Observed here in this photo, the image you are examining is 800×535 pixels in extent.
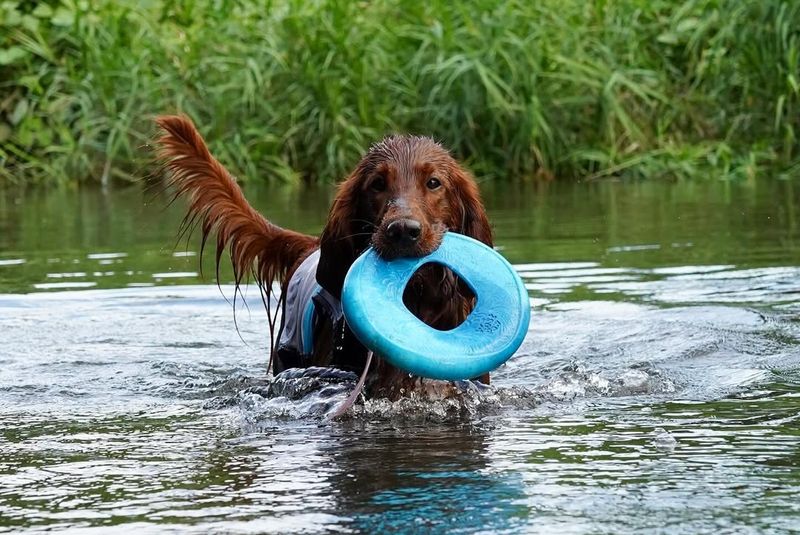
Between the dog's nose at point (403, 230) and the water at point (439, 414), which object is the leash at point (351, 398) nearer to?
the water at point (439, 414)

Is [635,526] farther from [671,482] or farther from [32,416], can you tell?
[32,416]

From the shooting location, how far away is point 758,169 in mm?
13969

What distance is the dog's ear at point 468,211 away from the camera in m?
5.24

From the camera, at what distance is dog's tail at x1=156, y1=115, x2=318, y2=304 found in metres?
5.89

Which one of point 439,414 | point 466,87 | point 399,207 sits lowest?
point 439,414

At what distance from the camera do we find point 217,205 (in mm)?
5953

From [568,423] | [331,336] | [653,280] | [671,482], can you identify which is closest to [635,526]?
[671,482]

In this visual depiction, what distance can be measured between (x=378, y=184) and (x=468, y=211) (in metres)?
0.38

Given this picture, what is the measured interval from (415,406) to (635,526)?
5.73 feet

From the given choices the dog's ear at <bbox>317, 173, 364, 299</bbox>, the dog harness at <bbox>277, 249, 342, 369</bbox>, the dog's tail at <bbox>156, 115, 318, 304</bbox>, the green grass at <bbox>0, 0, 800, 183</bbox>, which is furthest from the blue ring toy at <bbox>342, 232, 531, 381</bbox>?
the green grass at <bbox>0, 0, 800, 183</bbox>

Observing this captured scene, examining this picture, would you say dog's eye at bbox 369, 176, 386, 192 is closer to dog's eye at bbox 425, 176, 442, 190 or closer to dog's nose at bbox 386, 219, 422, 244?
dog's eye at bbox 425, 176, 442, 190

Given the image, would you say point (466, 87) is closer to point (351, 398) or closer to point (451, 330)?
point (451, 330)

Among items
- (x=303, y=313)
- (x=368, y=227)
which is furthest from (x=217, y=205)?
(x=368, y=227)

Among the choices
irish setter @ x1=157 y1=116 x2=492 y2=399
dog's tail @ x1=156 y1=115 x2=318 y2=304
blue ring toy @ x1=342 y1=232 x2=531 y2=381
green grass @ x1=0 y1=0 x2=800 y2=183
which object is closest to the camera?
blue ring toy @ x1=342 y1=232 x2=531 y2=381
